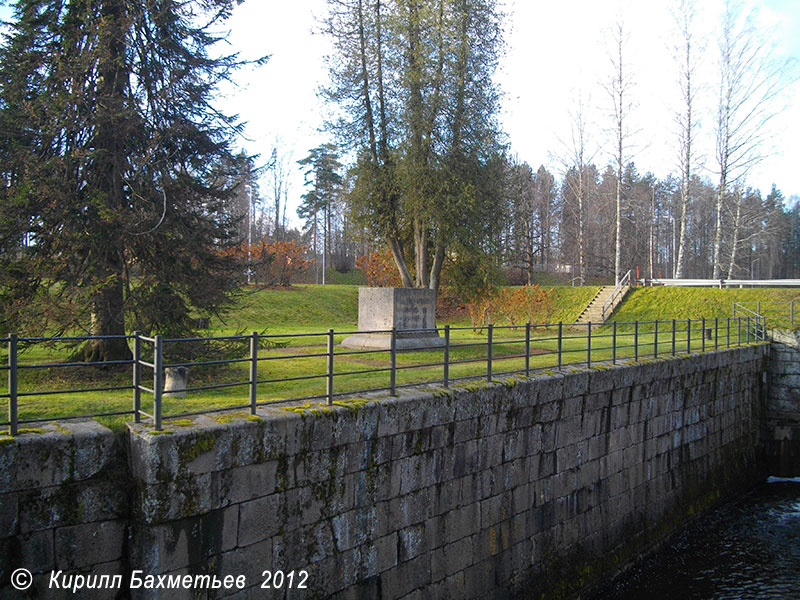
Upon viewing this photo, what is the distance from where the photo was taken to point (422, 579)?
682 cm

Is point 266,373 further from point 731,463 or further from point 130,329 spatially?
point 731,463

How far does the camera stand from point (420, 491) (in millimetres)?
6926

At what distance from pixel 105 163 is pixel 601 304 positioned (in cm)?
2289

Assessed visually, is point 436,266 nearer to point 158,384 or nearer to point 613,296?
point 158,384

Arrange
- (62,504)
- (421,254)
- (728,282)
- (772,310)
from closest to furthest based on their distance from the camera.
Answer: (62,504) < (421,254) < (772,310) < (728,282)

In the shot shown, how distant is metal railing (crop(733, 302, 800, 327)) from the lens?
72.7 feet

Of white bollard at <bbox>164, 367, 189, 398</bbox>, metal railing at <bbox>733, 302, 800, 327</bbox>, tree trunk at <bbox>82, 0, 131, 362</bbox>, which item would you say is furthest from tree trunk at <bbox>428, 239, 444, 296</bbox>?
metal railing at <bbox>733, 302, 800, 327</bbox>

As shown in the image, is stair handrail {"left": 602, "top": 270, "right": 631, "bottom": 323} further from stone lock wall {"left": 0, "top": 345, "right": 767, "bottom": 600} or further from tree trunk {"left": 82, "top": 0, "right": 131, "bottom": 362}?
tree trunk {"left": 82, "top": 0, "right": 131, "bottom": 362}

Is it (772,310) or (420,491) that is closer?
(420,491)

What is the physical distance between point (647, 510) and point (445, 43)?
12108 millimetres

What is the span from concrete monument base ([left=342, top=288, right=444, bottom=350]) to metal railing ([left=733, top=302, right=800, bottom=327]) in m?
13.6

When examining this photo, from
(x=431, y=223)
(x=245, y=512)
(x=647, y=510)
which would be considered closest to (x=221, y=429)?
(x=245, y=512)

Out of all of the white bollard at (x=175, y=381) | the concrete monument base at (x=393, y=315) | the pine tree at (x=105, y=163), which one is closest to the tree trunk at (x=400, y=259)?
the concrete monument base at (x=393, y=315)

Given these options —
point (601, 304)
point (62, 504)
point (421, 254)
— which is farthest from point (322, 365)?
point (601, 304)
